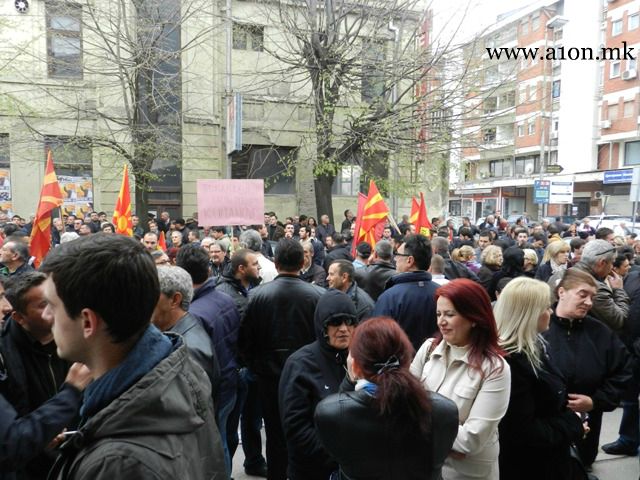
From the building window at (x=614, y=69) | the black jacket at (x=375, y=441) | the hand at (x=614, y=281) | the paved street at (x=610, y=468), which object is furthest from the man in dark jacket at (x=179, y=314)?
the building window at (x=614, y=69)

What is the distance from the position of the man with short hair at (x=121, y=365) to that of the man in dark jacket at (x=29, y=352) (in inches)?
55.6

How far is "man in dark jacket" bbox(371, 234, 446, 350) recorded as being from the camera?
169 inches

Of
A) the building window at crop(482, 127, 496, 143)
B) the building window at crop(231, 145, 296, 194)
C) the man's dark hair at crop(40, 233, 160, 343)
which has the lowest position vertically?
the man's dark hair at crop(40, 233, 160, 343)

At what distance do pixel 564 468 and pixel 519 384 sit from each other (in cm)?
63

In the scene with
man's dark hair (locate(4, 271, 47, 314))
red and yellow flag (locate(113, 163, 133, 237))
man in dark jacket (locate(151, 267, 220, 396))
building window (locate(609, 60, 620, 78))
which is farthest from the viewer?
building window (locate(609, 60, 620, 78))

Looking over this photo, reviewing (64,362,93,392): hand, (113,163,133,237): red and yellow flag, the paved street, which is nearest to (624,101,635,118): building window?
the paved street

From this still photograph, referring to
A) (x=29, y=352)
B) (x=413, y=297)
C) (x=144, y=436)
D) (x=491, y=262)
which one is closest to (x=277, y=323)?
(x=413, y=297)

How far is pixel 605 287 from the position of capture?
4336 mm

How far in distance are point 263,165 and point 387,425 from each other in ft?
61.4

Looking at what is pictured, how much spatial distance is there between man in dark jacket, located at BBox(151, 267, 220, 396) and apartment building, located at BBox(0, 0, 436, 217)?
42.9ft

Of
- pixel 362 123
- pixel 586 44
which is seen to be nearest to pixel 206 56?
pixel 362 123

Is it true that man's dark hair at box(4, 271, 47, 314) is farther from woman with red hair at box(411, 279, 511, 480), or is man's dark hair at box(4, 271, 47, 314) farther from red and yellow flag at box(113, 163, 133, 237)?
red and yellow flag at box(113, 163, 133, 237)

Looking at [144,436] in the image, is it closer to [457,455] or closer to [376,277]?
[457,455]

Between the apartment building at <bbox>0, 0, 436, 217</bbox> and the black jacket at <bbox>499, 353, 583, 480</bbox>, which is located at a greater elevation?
the apartment building at <bbox>0, 0, 436, 217</bbox>
